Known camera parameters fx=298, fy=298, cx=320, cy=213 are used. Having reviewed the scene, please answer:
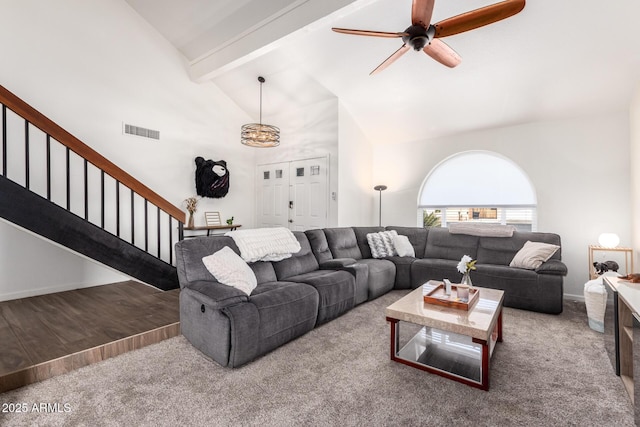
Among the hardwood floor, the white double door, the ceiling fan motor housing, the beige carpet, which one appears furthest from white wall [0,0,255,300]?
the ceiling fan motor housing

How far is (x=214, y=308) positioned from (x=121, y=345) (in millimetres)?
929

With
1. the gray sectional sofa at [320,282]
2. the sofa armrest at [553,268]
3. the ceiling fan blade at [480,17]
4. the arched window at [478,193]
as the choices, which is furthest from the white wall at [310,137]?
the sofa armrest at [553,268]

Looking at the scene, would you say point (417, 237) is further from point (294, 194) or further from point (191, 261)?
point (191, 261)

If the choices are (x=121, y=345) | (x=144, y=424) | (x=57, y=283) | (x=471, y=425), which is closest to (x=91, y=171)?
(x=57, y=283)

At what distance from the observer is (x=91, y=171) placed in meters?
4.09

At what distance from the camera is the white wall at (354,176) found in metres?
5.09

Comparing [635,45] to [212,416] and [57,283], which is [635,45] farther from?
[57,283]

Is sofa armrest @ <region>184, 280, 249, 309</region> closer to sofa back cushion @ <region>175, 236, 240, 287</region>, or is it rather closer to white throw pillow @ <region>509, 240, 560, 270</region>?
sofa back cushion @ <region>175, 236, 240, 287</region>

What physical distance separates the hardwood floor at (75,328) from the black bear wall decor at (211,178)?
80.9 inches

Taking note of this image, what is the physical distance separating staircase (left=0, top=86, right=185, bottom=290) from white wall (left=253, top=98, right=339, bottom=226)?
2.45 metres

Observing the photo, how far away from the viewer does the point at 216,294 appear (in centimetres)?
223

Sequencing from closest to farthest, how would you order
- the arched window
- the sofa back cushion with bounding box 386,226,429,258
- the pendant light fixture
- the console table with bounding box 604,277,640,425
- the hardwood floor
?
the console table with bounding box 604,277,640,425, the hardwood floor, the pendant light fixture, the arched window, the sofa back cushion with bounding box 386,226,429,258

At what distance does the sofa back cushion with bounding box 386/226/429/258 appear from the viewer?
4699 millimetres

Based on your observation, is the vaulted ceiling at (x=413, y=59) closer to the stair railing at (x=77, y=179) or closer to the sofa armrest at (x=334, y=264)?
the stair railing at (x=77, y=179)
